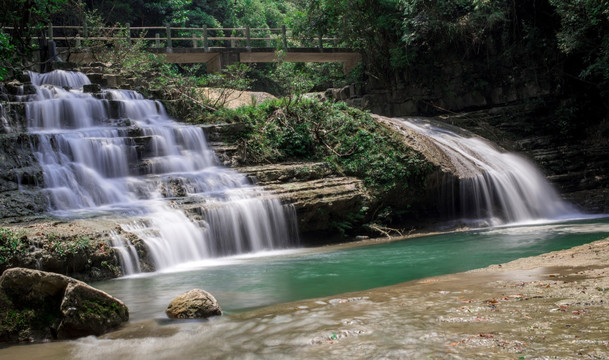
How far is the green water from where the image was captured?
7098 mm

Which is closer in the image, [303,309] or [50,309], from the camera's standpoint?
[50,309]

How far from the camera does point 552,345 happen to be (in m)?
3.62

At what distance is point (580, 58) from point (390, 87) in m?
7.81

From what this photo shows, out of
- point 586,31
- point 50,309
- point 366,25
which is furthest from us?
point 366,25

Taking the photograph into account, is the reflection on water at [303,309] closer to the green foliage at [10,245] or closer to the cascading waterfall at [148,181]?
the cascading waterfall at [148,181]

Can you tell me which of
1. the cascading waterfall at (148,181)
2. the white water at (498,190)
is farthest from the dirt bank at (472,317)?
the white water at (498,190)

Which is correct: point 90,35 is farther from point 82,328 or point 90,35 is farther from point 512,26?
point 82,328

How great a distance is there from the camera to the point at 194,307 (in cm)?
570

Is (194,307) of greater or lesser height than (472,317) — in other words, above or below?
above

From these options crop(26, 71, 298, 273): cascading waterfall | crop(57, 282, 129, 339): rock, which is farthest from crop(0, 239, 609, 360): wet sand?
crop(26, 71, 298, 273): cascading waterfall

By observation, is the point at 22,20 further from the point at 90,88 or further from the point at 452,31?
the point at 452,31

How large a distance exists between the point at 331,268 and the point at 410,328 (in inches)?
189

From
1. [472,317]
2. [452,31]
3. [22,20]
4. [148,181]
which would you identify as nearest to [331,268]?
[472,317]

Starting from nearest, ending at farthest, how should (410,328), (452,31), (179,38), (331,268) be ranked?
(410,328) < (331,268) < (452,31) < (179,38)
